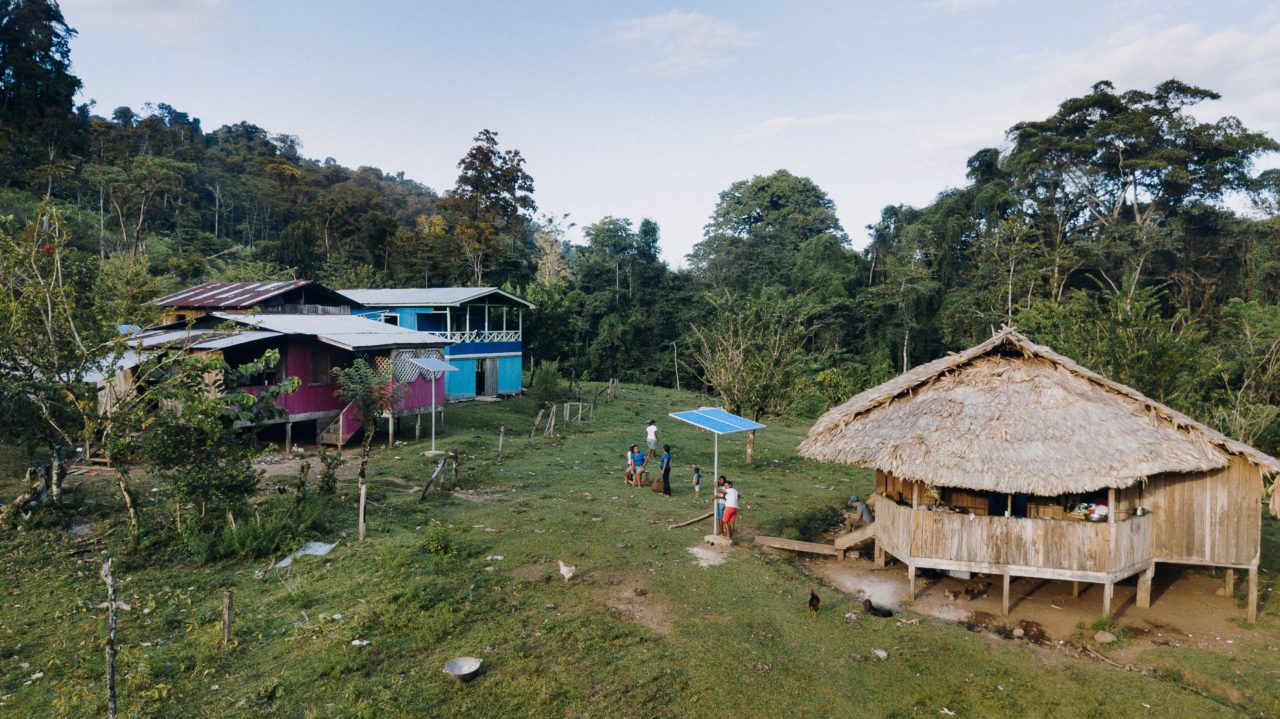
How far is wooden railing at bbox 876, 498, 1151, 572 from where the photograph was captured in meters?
10.8

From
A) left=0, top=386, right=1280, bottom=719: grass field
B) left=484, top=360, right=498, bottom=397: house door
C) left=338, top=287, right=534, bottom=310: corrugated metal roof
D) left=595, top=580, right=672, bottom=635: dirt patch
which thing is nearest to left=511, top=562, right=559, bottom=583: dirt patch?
left=0, top=386, right=1280, bottom=719: grass field

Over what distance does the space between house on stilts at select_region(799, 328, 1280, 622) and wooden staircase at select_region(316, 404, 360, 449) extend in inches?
612

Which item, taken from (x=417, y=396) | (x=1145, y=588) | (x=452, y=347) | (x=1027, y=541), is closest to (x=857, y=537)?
(x=1027, y=541)

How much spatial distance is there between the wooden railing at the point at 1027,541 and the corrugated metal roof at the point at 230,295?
2422 centimetres

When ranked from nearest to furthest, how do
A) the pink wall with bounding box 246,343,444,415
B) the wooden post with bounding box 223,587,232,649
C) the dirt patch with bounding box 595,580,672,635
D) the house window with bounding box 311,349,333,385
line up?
the wooden post with bounding box 223,587,232,649 < the dirt patch with bounding box 595,580,672,635 < the pink wall with bounding box 246,343,444,415 < the house window with bounding box 311,349,333,385

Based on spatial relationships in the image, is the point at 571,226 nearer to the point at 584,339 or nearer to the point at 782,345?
the point at 584,339

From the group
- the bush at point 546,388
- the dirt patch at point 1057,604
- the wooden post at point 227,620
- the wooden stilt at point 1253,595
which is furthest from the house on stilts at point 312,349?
the wooden stilt at point 1253,595

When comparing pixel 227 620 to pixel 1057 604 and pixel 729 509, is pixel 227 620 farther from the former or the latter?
pixel 1057 604

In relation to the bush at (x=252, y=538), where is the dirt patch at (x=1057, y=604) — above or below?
below

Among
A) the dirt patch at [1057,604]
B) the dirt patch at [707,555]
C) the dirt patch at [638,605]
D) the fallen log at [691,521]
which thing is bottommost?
the dirt patch at [1057,604]

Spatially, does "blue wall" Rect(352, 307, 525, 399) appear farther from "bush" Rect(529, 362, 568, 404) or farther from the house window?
the house window

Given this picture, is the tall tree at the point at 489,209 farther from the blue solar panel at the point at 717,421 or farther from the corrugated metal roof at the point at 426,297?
the blue solar panel at the point at 717,421

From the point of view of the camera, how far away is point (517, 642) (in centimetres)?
906

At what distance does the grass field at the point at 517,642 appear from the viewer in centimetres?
791
